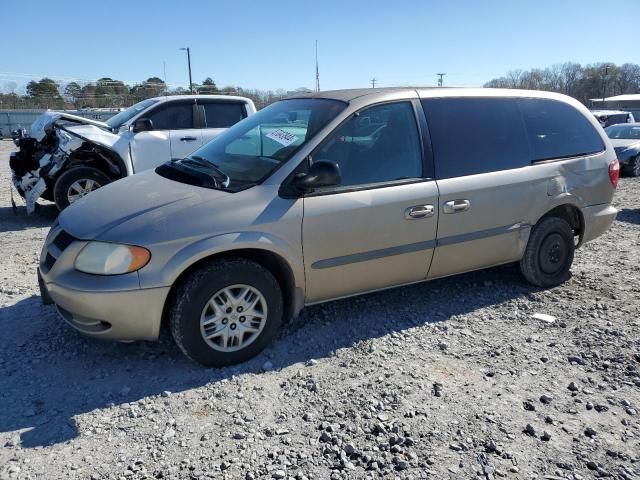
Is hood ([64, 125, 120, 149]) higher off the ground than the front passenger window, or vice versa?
hood ([64, 125, 120, 149])

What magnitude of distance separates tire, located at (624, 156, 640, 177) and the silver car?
35.2ft

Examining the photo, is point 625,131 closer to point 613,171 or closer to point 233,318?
point 613,171

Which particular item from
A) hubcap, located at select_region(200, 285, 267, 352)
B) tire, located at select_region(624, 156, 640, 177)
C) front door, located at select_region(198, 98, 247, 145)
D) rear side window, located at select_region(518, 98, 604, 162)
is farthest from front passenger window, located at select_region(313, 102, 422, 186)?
tire, located at select_region(624, 156, 640, 177)

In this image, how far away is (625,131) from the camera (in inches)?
607

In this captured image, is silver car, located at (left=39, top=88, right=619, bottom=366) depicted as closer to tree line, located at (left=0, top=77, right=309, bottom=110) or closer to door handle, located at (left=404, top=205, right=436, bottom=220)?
door handle, located at (left=404, top=205, right=436, bottom=220)

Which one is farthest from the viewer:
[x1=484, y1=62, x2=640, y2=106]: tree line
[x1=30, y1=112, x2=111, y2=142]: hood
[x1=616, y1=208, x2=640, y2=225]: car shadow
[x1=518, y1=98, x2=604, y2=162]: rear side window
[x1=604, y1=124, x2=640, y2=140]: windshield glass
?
[x1=484, y1=62, x2=640, y2=106]: tree line

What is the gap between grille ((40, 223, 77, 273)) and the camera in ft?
10.8

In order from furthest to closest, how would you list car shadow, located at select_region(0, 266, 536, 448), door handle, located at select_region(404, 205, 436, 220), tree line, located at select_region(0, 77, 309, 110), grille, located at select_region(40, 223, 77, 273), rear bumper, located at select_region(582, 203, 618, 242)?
tree line, located at select_region(0, 77, 309, 110) < rear bumper, located at select_region(582, 203, 618, 242) < door handle, located at select_region(404, 205, 436, 220) < grille, located at select_region(40, 223, 77, 273) < car shadow, located at select_region(0, 266, 536, 448)

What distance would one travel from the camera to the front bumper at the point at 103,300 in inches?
121

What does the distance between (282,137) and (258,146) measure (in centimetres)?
24

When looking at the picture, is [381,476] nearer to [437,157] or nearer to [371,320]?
[371,320]

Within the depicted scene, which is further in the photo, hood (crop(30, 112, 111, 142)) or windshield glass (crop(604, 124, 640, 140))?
windshield glass (crop(604, 124, 640, 140))

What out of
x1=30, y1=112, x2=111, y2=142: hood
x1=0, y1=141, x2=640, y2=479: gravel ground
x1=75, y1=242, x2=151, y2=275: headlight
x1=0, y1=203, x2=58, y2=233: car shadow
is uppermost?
x1=30, y1=112, x2=111, y2=142: hood

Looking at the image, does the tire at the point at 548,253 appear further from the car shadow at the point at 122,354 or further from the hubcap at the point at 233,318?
the hubcap at the point at 233,318
